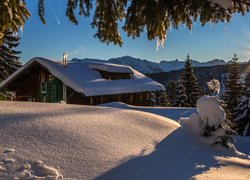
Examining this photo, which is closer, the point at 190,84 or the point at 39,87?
the point at 39,87

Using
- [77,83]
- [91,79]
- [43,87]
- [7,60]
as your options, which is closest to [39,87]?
[43,87]

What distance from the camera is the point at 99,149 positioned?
4.58m

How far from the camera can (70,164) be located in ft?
13.2

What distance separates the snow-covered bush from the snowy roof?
14504 mm

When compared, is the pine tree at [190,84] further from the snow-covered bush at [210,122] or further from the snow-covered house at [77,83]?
the snow-covered bush at [210,122]

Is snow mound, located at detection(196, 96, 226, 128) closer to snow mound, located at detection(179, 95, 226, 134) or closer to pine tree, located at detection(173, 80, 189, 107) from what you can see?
snow mound, located at detection(179, 95, 226, 134)

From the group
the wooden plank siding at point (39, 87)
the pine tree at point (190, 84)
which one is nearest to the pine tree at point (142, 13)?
the wooden plank siding at point (39, 87)

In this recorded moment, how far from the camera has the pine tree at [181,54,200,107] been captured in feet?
111

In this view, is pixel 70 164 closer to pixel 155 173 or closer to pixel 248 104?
pixel 155 173

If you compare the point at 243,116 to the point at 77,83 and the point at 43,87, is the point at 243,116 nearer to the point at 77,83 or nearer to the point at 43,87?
the point at 77,83

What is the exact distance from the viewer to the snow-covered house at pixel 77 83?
75.9ft

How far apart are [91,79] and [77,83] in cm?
202

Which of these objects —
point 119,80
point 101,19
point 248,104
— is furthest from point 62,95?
point 101,19

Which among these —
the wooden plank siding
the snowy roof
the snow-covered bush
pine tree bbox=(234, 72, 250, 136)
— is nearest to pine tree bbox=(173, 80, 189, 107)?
the snowy roof
